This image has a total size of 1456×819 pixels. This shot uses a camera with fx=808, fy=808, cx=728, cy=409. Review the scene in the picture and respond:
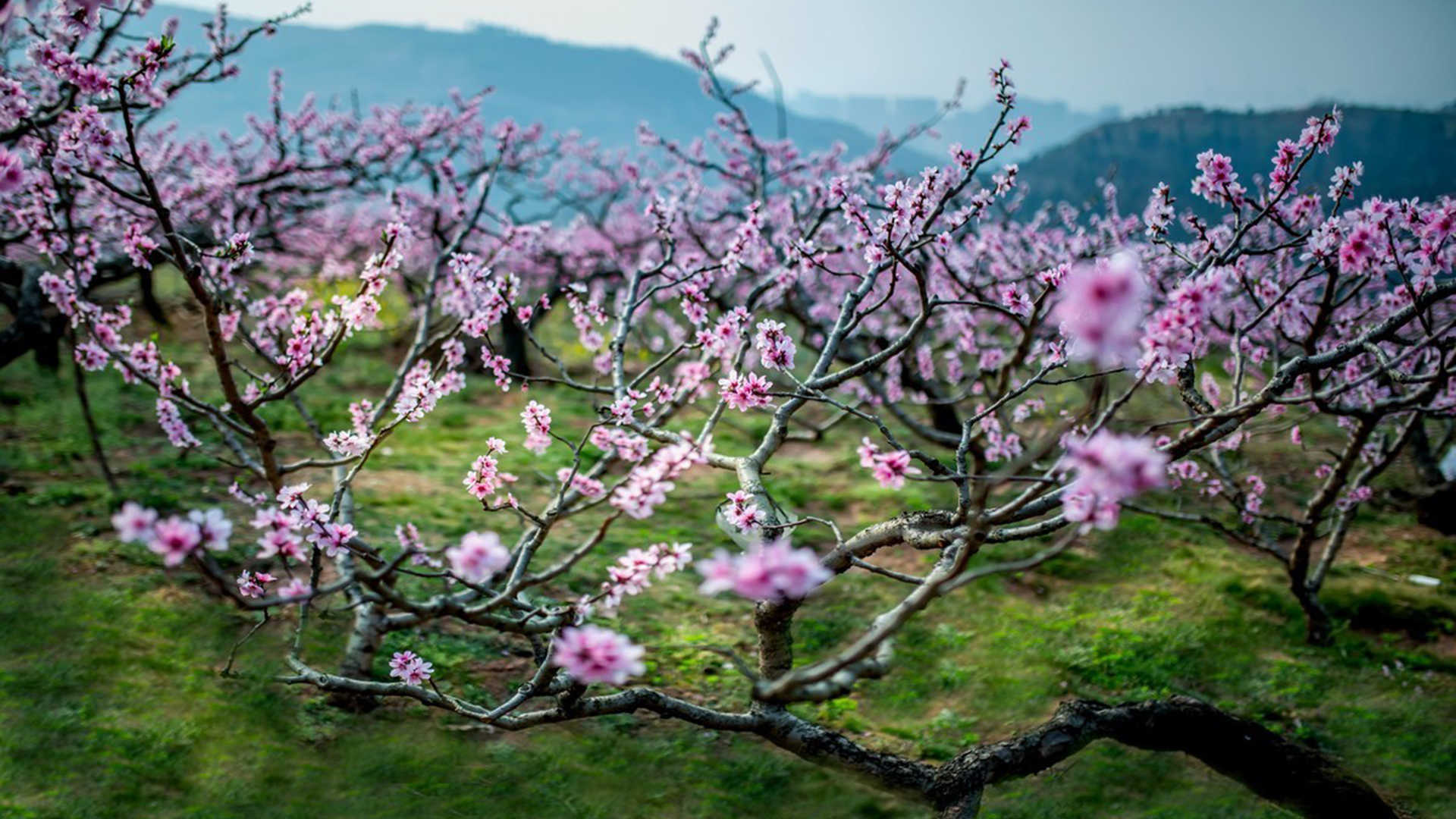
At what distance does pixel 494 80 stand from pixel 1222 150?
7342 centimetres

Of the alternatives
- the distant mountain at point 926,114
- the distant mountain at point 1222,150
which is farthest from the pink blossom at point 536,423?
the distant mountain at point 926,114

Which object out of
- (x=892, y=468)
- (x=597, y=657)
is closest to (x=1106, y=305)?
(x=597, y=657)

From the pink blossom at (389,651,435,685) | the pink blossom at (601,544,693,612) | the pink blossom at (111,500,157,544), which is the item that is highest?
the pink blossom at (111,500,157,544)

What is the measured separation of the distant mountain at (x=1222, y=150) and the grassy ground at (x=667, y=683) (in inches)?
551

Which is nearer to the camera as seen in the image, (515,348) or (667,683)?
(667,683)

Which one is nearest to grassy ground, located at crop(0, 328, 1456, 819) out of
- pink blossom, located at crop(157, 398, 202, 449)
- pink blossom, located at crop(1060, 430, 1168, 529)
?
pink blossom, located at crop(157, 398, 202, 449)

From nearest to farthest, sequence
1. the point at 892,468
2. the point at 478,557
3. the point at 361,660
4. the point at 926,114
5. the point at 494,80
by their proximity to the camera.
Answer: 1. the point at 478,557
2. the point at 892,468
3. the point at 361,660
4. the point at 494,80
5. the point at 926,114

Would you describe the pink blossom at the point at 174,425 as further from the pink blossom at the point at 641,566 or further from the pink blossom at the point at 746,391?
the pink blossom at the point at 641,566

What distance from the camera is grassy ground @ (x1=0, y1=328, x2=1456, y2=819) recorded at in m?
3.71

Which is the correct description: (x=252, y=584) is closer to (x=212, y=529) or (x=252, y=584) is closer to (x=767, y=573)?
(x=212, y=529)

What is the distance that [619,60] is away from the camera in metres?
88.4

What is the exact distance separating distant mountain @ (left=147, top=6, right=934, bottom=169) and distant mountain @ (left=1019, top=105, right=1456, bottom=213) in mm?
39658

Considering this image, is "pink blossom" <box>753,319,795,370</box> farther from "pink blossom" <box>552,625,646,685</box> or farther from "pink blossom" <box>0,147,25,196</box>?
"pink blossom" <box>0,147,25,196</box>

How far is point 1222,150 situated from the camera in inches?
951
